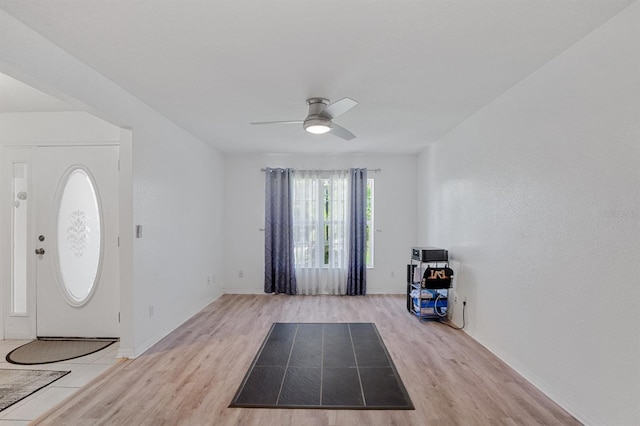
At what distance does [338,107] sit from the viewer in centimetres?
288

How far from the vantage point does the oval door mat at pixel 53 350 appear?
10.5ft

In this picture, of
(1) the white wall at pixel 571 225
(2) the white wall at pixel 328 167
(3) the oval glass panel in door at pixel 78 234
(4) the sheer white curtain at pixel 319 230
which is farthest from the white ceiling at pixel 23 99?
(1) the white wall at pixel 571 225

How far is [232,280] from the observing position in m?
6.02

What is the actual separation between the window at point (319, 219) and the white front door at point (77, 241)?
9.35 ft

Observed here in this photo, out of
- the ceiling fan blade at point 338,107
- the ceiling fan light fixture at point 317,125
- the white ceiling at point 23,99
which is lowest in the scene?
the ceiling fan light fixture at point 317,125

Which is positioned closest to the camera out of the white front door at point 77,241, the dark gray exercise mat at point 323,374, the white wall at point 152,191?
the white wall at point 152,191

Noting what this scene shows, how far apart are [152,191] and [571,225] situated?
3.58m

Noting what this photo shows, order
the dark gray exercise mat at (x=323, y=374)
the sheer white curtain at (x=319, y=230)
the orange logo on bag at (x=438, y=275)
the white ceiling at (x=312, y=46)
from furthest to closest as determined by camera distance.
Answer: the sheer white curtain at (x=319, y=230)
the orange logo on bag at (x=438, y=275)
the dark gray exercise mat at (x=323, y=374)
the white ceiling at (x=312, y=46)

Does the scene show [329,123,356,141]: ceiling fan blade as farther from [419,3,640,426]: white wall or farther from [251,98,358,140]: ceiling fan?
[419,3,640,426]: white wall

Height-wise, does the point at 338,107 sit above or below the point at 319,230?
above

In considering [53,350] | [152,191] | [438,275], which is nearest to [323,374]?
[438,275]

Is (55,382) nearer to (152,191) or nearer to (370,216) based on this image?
(152,191)

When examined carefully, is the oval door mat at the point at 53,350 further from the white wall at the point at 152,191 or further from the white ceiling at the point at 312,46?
the white ceiling at the point at 312,46

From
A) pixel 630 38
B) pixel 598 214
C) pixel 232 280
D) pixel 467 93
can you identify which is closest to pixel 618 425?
pixel 598 214
